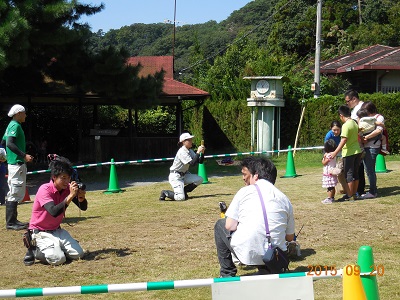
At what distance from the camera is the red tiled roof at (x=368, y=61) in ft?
80.2

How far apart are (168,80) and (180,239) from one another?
16542mm

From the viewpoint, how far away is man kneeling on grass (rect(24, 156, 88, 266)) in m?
7.62

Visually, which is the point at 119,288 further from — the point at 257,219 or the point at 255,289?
the point at 257,219

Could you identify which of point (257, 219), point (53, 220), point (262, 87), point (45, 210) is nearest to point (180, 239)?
point (53, 220)

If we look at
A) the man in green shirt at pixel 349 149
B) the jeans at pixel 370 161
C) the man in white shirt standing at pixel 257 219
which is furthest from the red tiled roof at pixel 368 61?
the man in white shirt standing at pixel 257 219

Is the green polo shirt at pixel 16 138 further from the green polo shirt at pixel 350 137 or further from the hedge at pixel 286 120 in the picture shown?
the hedge at pixel 286 120

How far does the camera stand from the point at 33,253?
25.5ft

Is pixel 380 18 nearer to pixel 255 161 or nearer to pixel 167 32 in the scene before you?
pixel 255 161

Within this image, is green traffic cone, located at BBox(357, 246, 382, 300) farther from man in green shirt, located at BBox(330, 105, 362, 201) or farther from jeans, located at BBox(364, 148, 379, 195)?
jeans, located at BBox(364, 148, 379, 195)

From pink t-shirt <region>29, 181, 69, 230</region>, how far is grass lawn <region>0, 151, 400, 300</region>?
50 cm

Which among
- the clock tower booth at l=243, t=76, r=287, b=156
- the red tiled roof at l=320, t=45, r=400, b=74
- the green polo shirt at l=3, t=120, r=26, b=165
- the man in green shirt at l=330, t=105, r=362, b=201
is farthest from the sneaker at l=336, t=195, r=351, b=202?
the red tiled roof at l=320, t=45, r=400, b=74

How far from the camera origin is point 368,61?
25.4 m

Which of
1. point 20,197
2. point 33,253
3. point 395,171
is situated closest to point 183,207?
point 20,197

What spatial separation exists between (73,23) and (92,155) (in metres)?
5.94
